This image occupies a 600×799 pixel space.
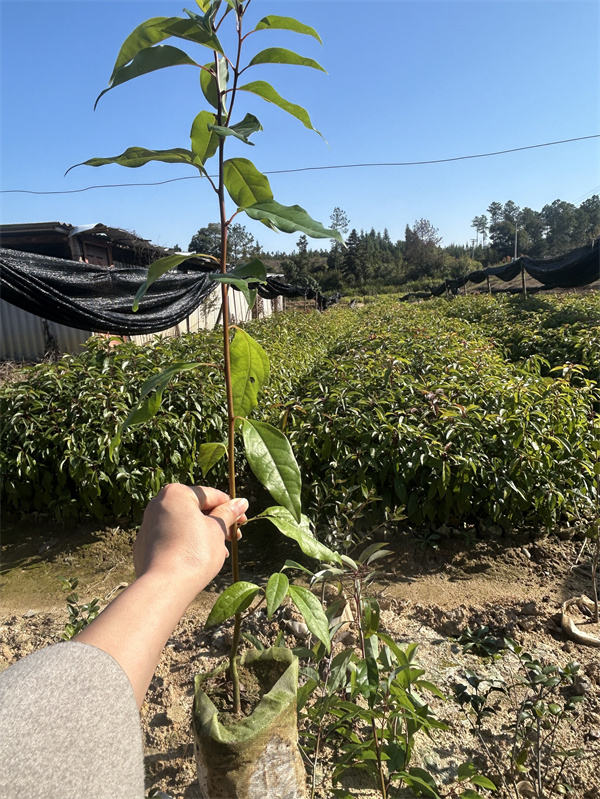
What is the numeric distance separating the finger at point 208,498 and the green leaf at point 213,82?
678 mm

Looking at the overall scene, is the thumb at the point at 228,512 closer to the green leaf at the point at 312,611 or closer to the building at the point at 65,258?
the green leaf at the point at 312,611

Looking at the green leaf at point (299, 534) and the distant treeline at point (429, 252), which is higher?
the distant treeline at point (429, 252)

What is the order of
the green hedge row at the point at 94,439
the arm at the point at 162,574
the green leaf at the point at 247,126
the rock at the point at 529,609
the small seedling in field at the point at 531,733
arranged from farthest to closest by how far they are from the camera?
the green hedge row at the point at 94,439 → the rock at the point at 529,609 → the small seedling in field at the point at 531,733 → the green leaf at the point at 247,126 → the arm at the point at 162,574

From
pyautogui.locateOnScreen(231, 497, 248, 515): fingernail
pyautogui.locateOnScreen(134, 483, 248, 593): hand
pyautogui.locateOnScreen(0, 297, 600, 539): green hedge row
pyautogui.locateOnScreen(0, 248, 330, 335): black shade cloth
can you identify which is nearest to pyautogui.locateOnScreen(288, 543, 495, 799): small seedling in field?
pyautogui.locateOnScreen(231, 497, 248, 515): fingernail

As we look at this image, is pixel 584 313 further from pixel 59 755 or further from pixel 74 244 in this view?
pixel 74 244

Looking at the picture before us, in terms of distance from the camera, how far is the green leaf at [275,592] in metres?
0.89

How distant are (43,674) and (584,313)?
818cm

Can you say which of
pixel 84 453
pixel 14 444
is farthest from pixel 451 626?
pixel 14 444

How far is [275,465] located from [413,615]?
182 centimetres

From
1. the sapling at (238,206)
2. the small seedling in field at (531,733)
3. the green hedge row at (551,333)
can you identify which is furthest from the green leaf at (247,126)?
the green hedge row at (551,333)

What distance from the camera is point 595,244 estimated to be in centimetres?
1066

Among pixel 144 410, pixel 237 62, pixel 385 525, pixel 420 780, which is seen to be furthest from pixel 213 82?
pixel 385 525

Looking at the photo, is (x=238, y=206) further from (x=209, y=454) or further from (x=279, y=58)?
(x=209, y=454)

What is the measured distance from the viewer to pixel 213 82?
35.2 inches
